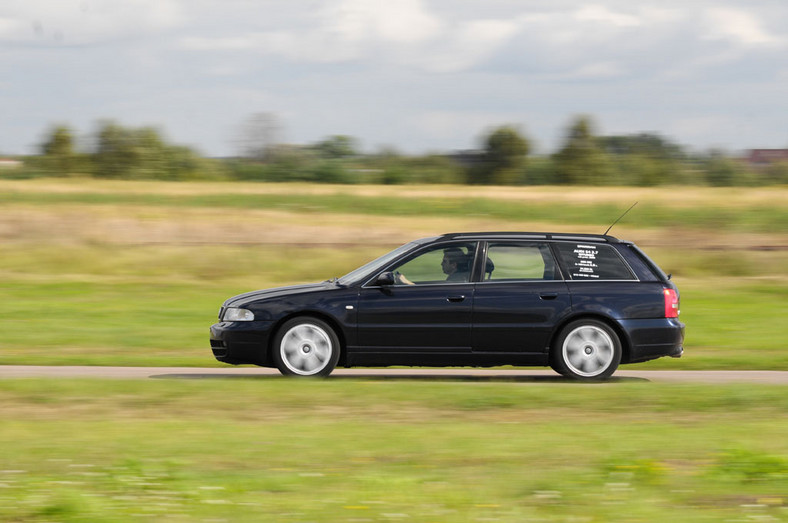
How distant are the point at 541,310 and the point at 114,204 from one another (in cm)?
3399

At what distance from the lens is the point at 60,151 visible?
8112 cm

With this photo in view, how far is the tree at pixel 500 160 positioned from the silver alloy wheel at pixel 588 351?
58078 millimetres

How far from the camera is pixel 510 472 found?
664 centimetres

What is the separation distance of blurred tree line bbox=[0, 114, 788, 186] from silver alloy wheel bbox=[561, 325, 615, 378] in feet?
174

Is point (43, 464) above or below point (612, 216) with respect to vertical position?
below

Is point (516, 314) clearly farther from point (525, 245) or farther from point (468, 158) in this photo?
point (468, 158)

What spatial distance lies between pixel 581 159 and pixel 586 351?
2480 inches

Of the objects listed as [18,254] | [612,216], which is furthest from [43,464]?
[612,216]

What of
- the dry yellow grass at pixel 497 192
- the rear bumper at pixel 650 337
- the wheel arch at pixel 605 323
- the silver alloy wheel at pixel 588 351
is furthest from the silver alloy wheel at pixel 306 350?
the dry yellow grass at pixel 497 192

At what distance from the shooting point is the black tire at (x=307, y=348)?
1105cm

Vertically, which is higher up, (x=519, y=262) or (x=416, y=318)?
(x=519, y=262)

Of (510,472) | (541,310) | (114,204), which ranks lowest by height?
(510,472)

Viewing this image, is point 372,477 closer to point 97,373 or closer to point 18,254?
point 97,373

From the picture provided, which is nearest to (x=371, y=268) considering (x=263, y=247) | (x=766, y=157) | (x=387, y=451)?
(x=387, y=451)
